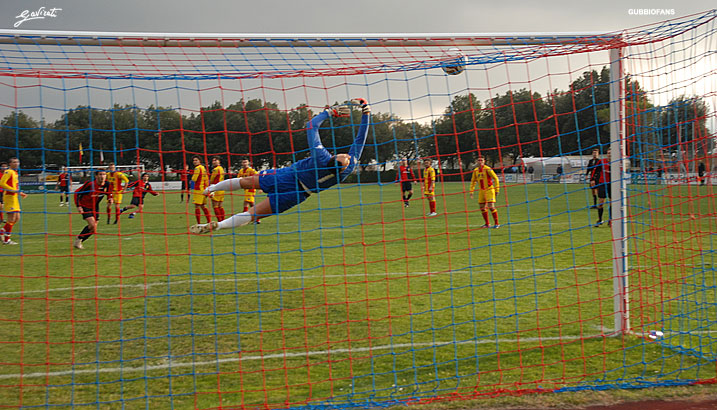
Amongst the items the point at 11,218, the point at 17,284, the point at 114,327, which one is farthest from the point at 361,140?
the point at 11,218

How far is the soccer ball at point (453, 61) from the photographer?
5.47 metres

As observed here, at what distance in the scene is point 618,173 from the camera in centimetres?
555

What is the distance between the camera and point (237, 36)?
5027mm

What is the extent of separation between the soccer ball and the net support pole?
1466 mm

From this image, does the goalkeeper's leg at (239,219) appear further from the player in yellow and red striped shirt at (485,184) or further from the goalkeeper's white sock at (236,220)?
the player in yellow and red striped shirt at (485,184)

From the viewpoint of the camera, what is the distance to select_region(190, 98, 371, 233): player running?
597cm

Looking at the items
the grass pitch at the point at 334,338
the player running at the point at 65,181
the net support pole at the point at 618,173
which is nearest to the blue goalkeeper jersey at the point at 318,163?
the grass pitch at the point at 334,338

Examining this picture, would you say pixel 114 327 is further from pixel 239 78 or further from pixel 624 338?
pixel 624 338

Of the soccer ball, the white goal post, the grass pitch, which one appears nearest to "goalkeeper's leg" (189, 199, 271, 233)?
the grass pitch

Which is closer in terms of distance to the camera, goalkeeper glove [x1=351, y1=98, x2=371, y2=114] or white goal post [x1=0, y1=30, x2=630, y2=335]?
white goal post [x1=0, y1=30, x2=630, y2=335]

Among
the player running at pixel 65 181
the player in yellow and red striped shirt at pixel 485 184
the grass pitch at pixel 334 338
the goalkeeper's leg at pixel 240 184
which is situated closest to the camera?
the grass pitch at pixel 334 338

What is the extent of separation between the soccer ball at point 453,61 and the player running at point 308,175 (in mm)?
884

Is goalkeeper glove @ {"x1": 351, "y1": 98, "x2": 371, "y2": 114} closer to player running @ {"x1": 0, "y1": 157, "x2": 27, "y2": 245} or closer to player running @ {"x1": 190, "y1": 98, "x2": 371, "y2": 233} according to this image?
player running @ {"x1": 190, "y1": 98, "x2": 371, "y2": 233}

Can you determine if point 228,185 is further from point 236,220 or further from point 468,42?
point 468,42
